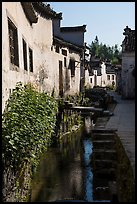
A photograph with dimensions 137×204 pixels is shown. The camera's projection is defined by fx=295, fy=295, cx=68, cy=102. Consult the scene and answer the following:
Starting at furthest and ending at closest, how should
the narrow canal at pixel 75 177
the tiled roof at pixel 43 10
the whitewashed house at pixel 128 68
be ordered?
the whitewashed house at pixel 128 68, the tiled roof at pixel 43 10, the narrow canal at pixel 75 177

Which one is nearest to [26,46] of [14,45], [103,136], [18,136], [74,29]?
[14,45]

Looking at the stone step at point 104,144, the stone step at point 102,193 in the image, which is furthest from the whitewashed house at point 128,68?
the stone step at point 102,193

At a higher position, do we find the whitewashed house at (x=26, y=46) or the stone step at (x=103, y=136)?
the whitewashed house at (x=26, y=46)

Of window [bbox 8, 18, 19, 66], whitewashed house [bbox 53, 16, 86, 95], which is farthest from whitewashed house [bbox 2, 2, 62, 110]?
whitewashed house [bbox 53, 16, 86, 95]

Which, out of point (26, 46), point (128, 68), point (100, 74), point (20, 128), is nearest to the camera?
point (20, 128)

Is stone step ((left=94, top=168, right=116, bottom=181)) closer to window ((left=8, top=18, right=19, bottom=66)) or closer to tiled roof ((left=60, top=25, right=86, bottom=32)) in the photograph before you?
window ((left=8, top=18, right=19, bottom=66))

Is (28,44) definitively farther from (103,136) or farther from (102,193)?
(102,193)

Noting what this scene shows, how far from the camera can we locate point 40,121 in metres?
6.64

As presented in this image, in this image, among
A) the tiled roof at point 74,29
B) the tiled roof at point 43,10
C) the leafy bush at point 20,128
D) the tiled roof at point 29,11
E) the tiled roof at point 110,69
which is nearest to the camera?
the leafy bush at point 20,128

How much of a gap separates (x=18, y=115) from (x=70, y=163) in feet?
19.5

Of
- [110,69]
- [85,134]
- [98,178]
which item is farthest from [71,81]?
[110,69]

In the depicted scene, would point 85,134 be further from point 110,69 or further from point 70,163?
point 110,69

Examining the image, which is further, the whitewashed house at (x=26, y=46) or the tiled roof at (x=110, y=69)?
the tiled roof at (x=110, y=69)

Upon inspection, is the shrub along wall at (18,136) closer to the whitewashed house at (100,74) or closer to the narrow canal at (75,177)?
the narrow canal at (75,177)
